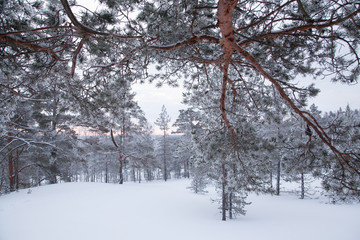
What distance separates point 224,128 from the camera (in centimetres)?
305

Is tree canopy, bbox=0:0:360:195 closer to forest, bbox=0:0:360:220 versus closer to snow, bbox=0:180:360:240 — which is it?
forest, bbox=0:0:360:220

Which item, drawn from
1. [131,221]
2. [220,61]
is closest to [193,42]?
[220,61]

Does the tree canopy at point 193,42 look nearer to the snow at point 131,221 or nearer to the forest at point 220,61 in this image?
the forest at point 220,61

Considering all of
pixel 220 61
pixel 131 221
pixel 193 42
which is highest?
pixel 193 42

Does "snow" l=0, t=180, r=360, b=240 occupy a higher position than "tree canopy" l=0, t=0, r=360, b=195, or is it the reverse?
"tree canopy" l=0, t=0, r=360, b=195

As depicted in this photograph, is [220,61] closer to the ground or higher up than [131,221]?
higher up

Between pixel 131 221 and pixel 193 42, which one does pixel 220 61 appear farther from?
pixel 131 221

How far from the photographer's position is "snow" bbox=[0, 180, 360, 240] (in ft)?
16.1

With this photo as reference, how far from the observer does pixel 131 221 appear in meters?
6.17

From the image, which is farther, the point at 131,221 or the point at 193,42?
the point at 131,221

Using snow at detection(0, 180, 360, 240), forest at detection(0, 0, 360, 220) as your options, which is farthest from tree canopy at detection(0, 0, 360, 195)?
snow at detection(0, 180, 360, 240)

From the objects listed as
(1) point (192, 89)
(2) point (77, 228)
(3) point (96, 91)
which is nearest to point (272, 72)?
(1) point (192, 89)

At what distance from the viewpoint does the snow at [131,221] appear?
491cm

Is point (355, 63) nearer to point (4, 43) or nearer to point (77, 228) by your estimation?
point (4, 43)
